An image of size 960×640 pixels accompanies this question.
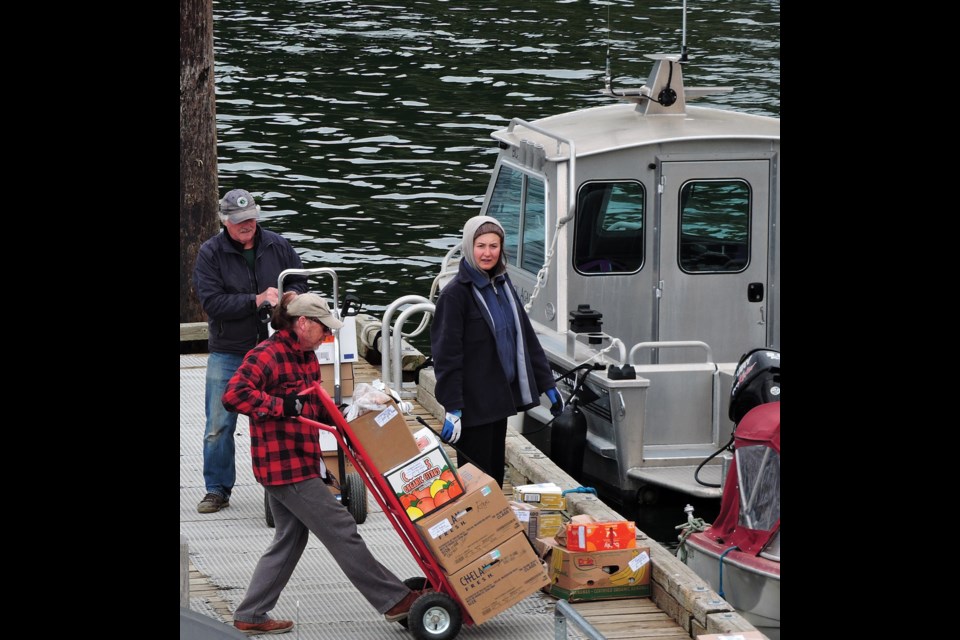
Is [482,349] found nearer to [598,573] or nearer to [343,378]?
[598,573]

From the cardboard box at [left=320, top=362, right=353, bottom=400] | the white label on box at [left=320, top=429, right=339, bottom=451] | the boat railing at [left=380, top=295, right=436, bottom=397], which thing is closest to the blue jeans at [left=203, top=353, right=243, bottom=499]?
the white label on box at [left=320, top=429, right=339, bottom=451]

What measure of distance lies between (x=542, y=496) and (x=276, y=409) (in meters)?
2.22

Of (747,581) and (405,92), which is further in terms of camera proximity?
(405,92)

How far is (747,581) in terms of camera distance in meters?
7.84

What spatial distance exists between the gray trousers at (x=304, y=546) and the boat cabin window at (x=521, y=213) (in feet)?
18.3

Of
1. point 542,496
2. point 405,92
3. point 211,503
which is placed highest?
point 405,92

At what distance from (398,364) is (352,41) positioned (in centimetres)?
2077

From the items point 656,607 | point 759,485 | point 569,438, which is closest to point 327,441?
point 656,607

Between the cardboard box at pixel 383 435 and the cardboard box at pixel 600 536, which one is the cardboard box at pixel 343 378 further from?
the cardboard box at pixel 383 435

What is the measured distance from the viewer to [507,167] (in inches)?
480

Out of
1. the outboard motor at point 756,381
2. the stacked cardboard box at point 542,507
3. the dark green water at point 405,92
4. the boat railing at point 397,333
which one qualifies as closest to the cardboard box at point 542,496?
the stacked cardboard box at point 542,507

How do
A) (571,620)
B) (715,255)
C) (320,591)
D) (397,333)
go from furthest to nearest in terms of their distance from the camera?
1. (715,255)
2. (397,333)
3. (320,591)
4. (571,620)
